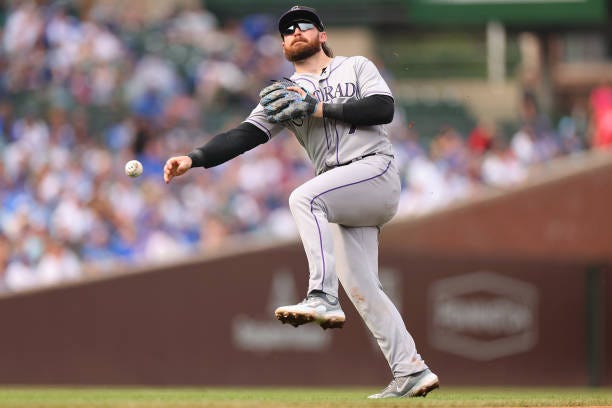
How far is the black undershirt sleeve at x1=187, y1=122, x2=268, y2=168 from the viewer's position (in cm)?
581

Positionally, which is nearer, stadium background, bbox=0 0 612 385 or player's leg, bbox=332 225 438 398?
player's leg, bbox=332 225 438 398

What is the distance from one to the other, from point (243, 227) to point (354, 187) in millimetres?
7359

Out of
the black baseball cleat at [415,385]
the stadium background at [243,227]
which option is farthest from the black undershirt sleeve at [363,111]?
the stadium background at [243,227]

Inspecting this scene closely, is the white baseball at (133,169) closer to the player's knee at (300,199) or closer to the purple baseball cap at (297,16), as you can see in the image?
the player's knee at (300,199)

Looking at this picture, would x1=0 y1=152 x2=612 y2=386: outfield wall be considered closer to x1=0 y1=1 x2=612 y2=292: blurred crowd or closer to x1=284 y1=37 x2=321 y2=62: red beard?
x1=0 y1=1 x2=612 y2=292: blurred crowd

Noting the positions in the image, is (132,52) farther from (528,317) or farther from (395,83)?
(528,317)

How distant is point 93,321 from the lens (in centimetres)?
1168

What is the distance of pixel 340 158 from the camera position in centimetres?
584

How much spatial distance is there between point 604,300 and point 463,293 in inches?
56.5

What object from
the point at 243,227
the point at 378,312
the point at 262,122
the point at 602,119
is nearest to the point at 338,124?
the point at 262,122

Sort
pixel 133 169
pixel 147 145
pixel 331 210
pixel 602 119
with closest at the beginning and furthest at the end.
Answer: pixel 133 169
pixel 331 210
pixel 602 119
pixel 147 145

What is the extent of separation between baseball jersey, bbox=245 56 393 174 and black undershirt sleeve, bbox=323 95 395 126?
8cm

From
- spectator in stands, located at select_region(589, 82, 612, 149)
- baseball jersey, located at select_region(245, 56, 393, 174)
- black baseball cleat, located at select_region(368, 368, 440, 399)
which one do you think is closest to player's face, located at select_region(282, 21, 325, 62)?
baseball jersey, located at select_region(245, 56, 393, 174)

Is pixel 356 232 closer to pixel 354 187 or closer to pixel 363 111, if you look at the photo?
→ pixel 354 187
